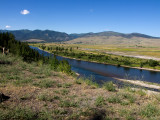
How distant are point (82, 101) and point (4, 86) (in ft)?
23.1

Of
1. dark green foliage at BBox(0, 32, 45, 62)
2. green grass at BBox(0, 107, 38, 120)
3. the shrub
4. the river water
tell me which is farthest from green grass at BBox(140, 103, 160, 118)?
dark green foliage at BBox(0, 32, 45, 62)

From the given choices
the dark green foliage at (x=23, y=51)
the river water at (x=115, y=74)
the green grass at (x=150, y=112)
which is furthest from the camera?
the dark green foliage at (x=23, y=51)

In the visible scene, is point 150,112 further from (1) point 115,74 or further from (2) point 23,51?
(1) point 115,74

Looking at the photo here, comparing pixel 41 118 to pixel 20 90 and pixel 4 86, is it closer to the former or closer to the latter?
pixel 20 90

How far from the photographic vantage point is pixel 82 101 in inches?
404

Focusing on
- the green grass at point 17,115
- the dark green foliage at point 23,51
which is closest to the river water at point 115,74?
the dark green foliage at point 23,51

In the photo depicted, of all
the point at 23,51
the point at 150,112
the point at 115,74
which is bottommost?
the point at 115,74

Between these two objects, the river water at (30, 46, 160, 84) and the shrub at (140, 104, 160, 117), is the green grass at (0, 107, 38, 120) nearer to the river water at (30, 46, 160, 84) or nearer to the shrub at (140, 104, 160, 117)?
the shrub at (140, 104, 160, 117)

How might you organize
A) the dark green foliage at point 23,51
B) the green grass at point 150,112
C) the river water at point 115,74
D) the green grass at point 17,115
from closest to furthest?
the green grass at point 17,115 → the green grass at point 150,112 → the river water at point 115,74 → the dark green foliage at point 23,51

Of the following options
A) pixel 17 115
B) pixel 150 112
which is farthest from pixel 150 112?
pixel 17 115

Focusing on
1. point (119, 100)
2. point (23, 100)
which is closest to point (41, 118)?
point (23, 100)

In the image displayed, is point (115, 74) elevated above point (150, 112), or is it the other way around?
point (150, 112)

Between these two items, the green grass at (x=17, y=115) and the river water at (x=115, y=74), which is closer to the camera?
the green grass at (x=17, y=115)

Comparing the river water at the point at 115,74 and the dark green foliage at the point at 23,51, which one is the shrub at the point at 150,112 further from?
the dark green foliage at the point at 23,51
